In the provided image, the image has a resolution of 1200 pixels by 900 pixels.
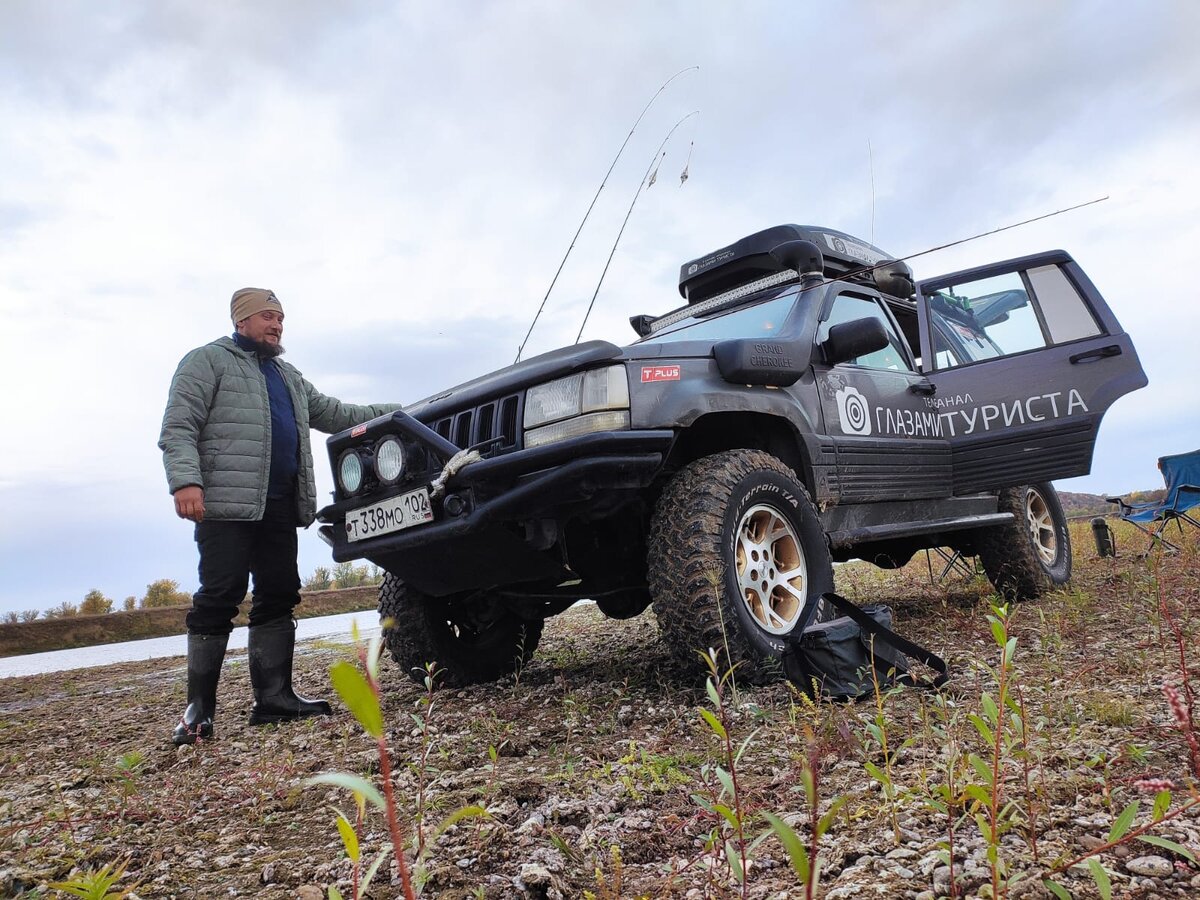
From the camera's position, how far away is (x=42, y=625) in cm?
859

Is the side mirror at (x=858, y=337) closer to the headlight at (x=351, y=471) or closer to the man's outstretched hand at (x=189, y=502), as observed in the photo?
the headlight at (x=351, y=471)

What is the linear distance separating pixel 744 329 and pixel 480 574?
1.77 metres

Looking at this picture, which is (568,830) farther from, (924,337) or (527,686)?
(924,337)

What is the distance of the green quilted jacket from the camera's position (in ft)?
11.3

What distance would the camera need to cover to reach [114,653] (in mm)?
8125

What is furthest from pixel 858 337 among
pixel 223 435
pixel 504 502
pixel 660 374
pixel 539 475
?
pixel 223 435

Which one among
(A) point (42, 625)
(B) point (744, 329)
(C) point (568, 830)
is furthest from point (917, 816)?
(A) point (42, 625)

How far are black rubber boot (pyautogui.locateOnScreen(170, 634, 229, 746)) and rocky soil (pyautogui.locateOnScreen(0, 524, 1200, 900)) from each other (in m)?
0.16

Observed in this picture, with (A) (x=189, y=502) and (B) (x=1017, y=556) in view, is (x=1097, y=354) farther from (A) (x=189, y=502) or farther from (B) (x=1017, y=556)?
(A) (x=189, y=502)

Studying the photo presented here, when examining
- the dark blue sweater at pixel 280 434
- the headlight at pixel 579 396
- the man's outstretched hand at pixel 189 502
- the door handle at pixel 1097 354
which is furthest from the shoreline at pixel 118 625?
the door handle at pixel 1097 354

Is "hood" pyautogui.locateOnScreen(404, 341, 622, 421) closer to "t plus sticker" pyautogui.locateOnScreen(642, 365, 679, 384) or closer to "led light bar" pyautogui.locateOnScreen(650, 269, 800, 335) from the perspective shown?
"t plus sticker" pyautogui.locateOnScreen(642, 365, 679, 384)

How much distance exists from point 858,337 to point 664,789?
2.49 metres

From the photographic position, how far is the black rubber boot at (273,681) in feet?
11.9

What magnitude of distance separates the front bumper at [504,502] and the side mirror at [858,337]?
1.33m
